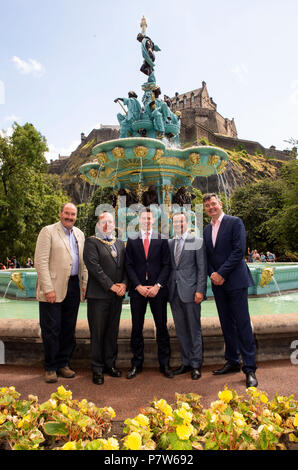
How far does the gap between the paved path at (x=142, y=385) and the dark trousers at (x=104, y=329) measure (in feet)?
0.77

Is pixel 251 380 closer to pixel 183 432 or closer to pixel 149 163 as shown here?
pixel 183 432

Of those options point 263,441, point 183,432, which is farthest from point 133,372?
point 263,441

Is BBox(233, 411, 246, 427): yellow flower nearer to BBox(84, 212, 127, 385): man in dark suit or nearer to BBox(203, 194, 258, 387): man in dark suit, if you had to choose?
BBox(203, 194, 258, 387): man in dark suit

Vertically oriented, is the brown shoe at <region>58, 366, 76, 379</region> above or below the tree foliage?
below

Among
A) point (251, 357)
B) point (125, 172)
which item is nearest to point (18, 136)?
point (125, 172)

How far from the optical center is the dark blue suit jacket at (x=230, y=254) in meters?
3.56

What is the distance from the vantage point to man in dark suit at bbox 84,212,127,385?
358 cm

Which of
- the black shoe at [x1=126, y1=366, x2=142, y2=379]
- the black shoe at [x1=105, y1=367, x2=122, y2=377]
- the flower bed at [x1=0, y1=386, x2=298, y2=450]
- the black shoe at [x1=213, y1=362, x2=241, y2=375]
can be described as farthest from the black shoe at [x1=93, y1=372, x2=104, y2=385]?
the black shoe at [x1=213, y1=362, x2=241, y2=375]

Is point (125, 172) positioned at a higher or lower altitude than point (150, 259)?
higher

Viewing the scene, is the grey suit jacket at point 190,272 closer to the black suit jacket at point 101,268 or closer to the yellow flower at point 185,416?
the black suit jacket at point 101,268

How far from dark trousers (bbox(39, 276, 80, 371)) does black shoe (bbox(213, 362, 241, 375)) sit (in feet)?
5.69

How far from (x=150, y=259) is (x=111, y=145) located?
6.27 m

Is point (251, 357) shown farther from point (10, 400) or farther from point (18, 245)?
point (18, 245)

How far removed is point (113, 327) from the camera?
3656 mm
